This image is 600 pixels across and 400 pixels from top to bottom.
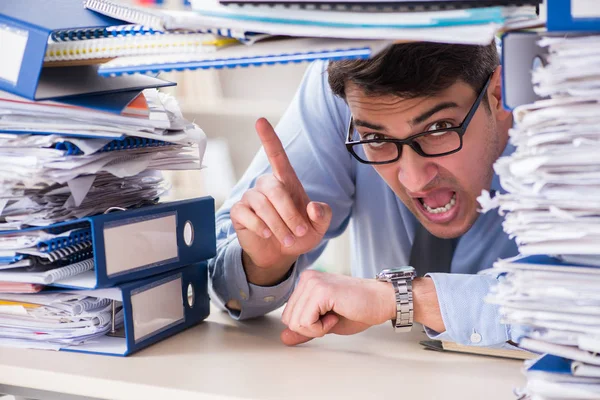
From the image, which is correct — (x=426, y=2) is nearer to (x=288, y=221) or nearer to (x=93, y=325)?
(x=288, y=221)

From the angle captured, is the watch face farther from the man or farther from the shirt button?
the shirt button

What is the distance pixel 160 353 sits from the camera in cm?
96

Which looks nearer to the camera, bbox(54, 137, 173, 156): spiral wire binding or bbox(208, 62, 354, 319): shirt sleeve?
bbox(54, 137, 173, 156): spiral wire binding

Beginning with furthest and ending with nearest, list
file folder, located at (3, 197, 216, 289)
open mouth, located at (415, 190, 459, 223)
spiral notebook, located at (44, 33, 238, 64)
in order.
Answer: open mouth, located at (415, 190, 459, 223) < file folder, located at (3, 197, 216, 289) < spiral notebook, located at (44, 33, 238, 64)

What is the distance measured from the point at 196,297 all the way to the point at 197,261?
2.3 inches

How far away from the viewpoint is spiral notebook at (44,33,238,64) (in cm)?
69

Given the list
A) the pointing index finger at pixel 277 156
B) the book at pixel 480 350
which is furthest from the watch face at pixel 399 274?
the pointing index finger at pixel 277 156

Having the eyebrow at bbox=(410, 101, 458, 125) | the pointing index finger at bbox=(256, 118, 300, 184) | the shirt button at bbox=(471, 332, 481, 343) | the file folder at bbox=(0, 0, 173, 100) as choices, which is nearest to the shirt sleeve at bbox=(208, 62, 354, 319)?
A: the pointing index finger at bbox=(256, 118, 300, 184)

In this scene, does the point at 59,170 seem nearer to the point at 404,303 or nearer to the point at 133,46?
the point at 133,46

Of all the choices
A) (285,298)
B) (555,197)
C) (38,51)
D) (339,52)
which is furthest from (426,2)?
(285,298)

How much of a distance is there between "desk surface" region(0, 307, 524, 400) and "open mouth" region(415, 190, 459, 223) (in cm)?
47

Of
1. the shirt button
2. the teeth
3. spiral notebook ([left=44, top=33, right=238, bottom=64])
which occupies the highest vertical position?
spiral notebook ([left=44, top=33, right=238, bottom=64])

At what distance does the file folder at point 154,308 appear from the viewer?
943 mm

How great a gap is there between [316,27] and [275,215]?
1.62ft
